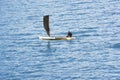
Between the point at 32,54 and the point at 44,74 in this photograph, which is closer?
the point at 44,74

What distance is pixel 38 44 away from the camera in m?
109

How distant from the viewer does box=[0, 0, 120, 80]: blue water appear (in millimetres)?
92125

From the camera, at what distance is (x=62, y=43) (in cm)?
10881

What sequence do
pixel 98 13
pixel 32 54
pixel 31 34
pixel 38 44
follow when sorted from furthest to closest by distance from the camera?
pixel 98 13, pixel 31 34, pixel 38 44, pixel 32 54

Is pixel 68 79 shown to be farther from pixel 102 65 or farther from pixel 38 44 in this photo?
pixel 38 44

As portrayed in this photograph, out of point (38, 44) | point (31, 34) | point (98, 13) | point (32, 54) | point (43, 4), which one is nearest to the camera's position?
point (32, 54)

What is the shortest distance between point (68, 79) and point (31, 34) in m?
31.4

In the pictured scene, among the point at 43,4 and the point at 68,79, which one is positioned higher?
the point at 43,4

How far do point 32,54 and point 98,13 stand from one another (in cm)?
3995

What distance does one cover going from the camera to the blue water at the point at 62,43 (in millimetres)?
92125

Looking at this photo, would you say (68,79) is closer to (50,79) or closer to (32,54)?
(50,79)

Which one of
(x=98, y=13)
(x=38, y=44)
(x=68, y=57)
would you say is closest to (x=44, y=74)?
(x=68, y=57)

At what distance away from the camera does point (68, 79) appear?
88.2 m

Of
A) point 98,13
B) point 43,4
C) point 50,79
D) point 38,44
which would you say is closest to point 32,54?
point 38,44
